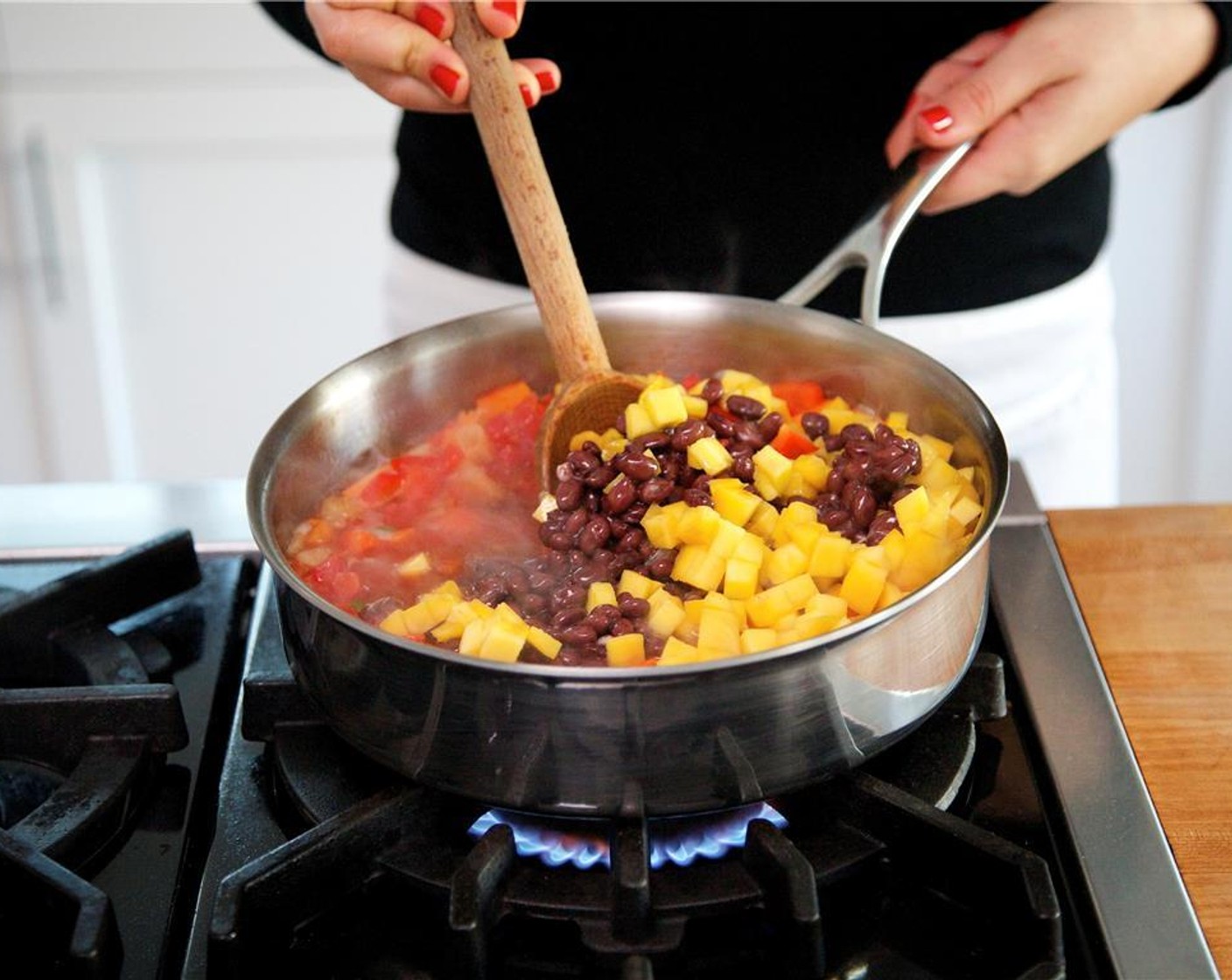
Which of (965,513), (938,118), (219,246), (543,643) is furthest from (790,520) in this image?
(219,246)

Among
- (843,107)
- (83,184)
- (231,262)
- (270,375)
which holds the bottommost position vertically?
(270,375)

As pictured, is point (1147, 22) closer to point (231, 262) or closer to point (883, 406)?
point (883, 406)

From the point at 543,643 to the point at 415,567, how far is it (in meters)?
0.21

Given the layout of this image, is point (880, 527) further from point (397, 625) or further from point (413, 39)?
point (413, 39)

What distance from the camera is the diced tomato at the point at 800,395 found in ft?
4.29

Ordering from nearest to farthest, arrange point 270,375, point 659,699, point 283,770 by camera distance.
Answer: point 659,699, point 283,770, point 270,375

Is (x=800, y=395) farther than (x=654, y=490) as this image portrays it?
Yes

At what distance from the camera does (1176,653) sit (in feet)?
3.60

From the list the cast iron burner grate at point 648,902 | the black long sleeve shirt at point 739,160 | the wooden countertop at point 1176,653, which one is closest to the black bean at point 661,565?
the cast iron burner grate at point 648,902

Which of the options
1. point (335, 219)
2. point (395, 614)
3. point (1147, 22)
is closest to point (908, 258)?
point (1147, 22)

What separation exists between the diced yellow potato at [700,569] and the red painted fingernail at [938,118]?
0.50m

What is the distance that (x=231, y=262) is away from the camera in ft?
8.96

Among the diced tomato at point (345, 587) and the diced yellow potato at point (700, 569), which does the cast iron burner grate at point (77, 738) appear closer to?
the diced tomato at point (345, 587)

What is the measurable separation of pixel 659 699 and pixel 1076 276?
46.1 inches
